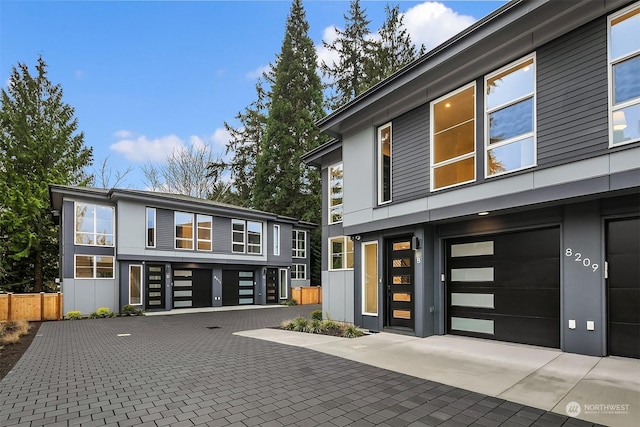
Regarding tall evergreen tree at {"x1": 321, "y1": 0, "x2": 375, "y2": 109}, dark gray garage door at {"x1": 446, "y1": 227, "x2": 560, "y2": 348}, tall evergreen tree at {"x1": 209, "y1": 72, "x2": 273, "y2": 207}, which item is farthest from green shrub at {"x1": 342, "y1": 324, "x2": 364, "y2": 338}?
tall evergreen tree at {"x1": 321, "y1": 0, "x2": 375, "y2": 109}

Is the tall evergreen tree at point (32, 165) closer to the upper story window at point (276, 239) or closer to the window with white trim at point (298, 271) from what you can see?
the upper story window at point (276, 239)

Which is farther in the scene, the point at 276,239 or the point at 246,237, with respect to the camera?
the point at 276,239

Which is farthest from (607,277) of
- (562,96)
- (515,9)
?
(515,9)

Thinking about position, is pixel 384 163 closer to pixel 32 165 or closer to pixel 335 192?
pixel 335 192

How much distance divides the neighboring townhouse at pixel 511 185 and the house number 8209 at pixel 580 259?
18 millimetres

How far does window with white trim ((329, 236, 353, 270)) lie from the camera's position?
11.3 meters

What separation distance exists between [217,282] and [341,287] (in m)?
9.53

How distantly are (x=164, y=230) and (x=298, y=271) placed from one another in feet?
32.1

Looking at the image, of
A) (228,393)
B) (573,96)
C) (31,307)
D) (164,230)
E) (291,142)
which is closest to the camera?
(228,393)

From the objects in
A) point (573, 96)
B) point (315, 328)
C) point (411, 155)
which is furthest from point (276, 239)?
point (573, 96)

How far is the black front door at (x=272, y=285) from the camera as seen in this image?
20.4 meters

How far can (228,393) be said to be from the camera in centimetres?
427

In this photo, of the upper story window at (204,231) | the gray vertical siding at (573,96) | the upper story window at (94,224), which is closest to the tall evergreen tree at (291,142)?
the upper story window at (204,231)

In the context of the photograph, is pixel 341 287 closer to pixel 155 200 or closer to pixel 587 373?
pixel 587 373
